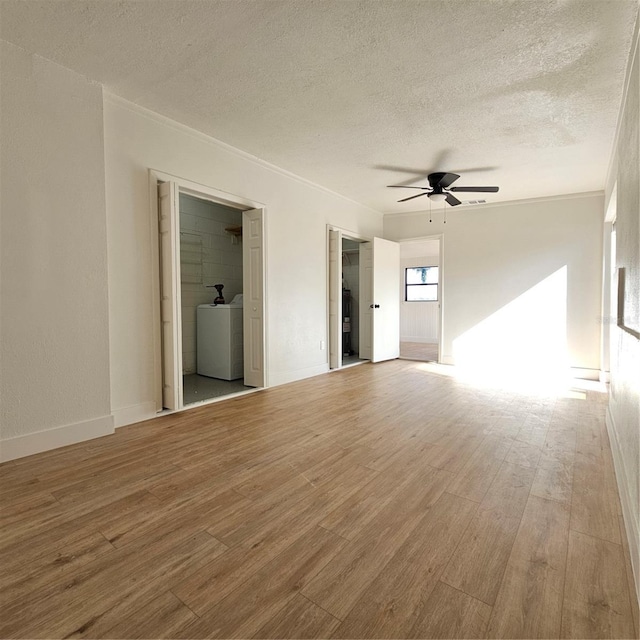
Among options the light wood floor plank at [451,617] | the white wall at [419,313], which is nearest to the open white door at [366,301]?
the white wall at [419,313]

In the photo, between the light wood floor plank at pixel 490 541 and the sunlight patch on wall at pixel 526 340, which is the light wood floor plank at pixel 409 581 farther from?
the sunlight patch on wall at pixel 526 340

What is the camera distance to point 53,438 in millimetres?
2654

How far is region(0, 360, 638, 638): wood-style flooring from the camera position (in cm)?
124

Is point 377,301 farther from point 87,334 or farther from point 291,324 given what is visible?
point 87,334

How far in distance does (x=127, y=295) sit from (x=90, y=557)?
2.15 m

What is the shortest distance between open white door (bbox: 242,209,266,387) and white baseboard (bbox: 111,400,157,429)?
Result: 54.0 inches

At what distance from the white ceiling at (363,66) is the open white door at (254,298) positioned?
0.83 metres

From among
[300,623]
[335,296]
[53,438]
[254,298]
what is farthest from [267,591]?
[335,296]

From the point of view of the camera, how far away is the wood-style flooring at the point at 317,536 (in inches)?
48.8

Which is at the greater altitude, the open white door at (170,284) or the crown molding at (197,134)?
the crown molding at (197,134)

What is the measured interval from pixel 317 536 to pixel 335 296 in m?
4.18

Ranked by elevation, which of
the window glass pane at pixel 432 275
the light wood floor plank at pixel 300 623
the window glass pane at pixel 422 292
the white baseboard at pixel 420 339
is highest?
the window glass pane at pixel 432 275

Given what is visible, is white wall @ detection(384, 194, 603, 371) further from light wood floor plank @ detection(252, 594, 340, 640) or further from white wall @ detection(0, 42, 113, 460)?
light wood floor plank @ detection(252, 594, 340, 640)

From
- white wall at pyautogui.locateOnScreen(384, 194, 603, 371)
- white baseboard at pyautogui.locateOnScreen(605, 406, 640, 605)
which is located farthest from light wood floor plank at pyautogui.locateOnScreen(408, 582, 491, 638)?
white wall at pyautogui.locateOnScreen(384, 194, 603, 371)
